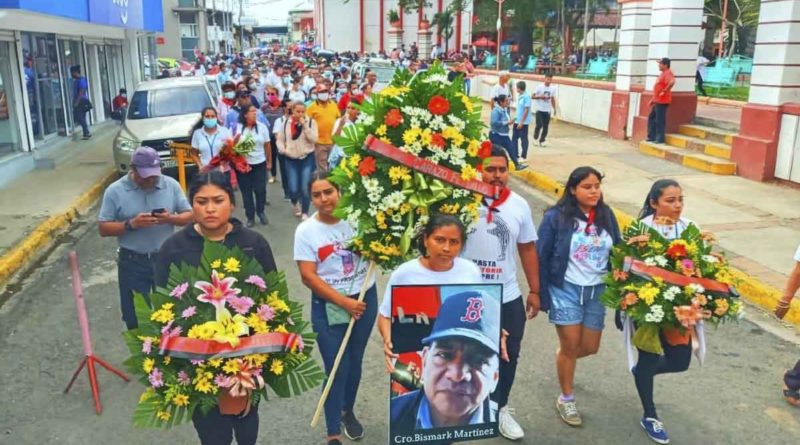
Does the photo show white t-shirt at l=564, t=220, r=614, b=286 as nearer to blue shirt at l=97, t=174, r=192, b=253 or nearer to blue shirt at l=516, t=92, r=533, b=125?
blue shirt at l=97, t=174, r=192, b=253

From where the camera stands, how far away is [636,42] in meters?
16.9

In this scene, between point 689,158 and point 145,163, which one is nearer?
point 145,163

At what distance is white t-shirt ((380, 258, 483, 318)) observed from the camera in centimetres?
371

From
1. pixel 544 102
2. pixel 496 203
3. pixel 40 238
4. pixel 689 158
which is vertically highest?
pixel 496 203

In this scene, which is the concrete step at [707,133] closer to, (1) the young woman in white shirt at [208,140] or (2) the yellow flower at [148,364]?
(1) the young woman in white shirt at [208,140]

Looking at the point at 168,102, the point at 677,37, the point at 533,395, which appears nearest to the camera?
the point at 533,395

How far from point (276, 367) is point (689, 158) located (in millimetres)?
12305

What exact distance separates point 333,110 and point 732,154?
23.9 feet

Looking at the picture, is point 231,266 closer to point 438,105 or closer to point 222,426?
point 222,426

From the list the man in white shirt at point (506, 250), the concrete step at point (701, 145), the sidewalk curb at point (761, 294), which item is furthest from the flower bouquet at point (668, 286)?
the concrete step at point (701, 145)

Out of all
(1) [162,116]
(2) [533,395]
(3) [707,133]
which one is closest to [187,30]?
(1) [162,116]

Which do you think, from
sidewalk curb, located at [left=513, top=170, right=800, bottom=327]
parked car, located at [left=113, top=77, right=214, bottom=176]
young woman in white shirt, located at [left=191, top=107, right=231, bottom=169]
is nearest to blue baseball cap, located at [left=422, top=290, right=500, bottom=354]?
sidewalk curb, located at [left=513, top=170, right=800, bottom=327]

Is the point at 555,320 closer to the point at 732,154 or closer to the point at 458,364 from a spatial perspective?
the point at 458,364

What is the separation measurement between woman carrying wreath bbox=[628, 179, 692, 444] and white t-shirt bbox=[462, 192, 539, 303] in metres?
0.83
